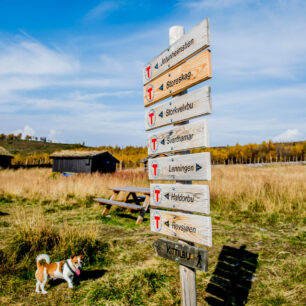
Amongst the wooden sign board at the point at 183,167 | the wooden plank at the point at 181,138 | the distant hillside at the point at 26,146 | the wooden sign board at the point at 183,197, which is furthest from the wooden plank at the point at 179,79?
the distant hillside at the point at 26,146

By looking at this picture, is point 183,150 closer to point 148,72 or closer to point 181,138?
point 181,138

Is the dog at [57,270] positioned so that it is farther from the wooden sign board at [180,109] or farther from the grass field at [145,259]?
the wooden sign board at [180,109]

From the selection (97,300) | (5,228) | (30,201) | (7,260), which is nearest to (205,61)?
(97,300)

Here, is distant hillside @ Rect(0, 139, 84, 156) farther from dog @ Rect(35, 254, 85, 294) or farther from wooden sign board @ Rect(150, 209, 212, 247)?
wooden sign board @ Rect(150, 209, 212, 247)

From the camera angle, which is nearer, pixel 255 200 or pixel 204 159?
pixel 204 159

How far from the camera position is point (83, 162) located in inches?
979

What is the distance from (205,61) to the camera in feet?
5.51

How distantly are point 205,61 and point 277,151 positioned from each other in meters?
78.4

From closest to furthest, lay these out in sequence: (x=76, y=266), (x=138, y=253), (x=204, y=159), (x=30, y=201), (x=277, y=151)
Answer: (x=204, y=159) < (x=76, y=266) < (x=138, y=253) < (x=30, y=201) < (x=277, y=151)

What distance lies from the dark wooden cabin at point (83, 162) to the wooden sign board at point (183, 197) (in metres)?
22.7

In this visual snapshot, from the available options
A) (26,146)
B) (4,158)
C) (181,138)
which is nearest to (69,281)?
(181,138)

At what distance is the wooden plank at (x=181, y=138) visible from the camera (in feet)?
5.50

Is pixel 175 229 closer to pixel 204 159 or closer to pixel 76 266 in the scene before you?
pixel 204 159

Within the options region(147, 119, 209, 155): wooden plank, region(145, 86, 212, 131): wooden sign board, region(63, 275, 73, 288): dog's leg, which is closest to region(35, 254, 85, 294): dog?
region(63, 275, 73, 288): dog's leg
